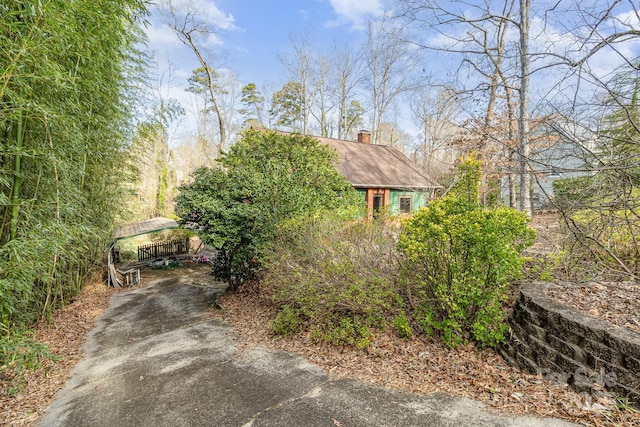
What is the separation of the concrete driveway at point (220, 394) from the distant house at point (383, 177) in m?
9.42

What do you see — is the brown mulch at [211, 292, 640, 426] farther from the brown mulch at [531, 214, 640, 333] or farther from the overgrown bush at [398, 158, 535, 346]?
the brown mulch at [531, 214, 640, 333]

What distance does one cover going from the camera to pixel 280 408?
3.27 meters

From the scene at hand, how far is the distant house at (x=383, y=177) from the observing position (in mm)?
13578

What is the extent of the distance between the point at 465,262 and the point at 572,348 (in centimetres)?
132

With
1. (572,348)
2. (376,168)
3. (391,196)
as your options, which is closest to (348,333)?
(572,348)

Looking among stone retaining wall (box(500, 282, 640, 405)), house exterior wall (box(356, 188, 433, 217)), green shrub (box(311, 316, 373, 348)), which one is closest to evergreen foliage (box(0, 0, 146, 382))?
green shrub (box(311, 316, 373, 348))

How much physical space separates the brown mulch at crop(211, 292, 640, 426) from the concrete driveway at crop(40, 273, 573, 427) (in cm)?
17

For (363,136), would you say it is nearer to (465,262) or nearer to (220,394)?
(465,262)

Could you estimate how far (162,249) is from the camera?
599 inches

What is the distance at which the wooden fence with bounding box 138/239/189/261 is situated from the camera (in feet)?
48.0

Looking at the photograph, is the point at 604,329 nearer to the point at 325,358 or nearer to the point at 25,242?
the point at 325,358

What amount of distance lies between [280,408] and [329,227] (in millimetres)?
3268

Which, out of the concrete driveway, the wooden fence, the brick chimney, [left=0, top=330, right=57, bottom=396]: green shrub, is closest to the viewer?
the concrete driveway

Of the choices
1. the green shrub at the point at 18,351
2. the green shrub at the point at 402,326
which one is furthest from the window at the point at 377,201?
the green shrub at the point at 18,351
